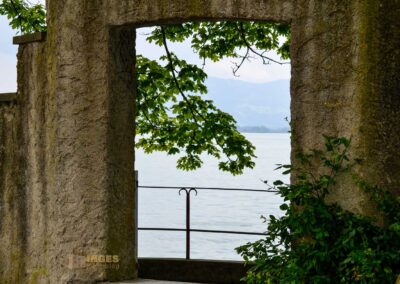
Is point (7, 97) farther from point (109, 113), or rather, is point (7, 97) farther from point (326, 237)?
point (326, 237)

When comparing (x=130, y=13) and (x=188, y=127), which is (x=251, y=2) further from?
(x=188, y=127)

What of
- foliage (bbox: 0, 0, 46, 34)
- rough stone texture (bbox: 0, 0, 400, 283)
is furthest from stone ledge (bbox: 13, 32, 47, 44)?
foliage (bbox: 0, 0, 46, 34)

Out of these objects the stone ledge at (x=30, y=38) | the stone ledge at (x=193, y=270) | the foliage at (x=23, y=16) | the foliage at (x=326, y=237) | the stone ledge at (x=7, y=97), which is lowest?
the stone ledge at (x=193, y=270)

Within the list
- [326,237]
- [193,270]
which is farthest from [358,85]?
[193,270]

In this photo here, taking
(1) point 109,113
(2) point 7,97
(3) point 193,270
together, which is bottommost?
(3) point 193,270

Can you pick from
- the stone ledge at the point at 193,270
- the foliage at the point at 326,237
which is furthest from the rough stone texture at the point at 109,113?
the stone ledge at the point at 193,270

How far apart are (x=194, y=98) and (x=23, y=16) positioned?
2.88 m

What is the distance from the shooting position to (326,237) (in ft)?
17.8

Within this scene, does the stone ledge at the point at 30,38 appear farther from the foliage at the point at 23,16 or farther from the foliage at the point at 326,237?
the foliage at the point at 23,16

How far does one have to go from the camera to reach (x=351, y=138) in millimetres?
5520

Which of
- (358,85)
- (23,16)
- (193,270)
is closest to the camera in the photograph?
(358,85)

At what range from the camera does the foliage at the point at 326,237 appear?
17.0 feet

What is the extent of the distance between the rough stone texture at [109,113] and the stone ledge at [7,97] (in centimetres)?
4

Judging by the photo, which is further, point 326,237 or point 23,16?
point 23,16
